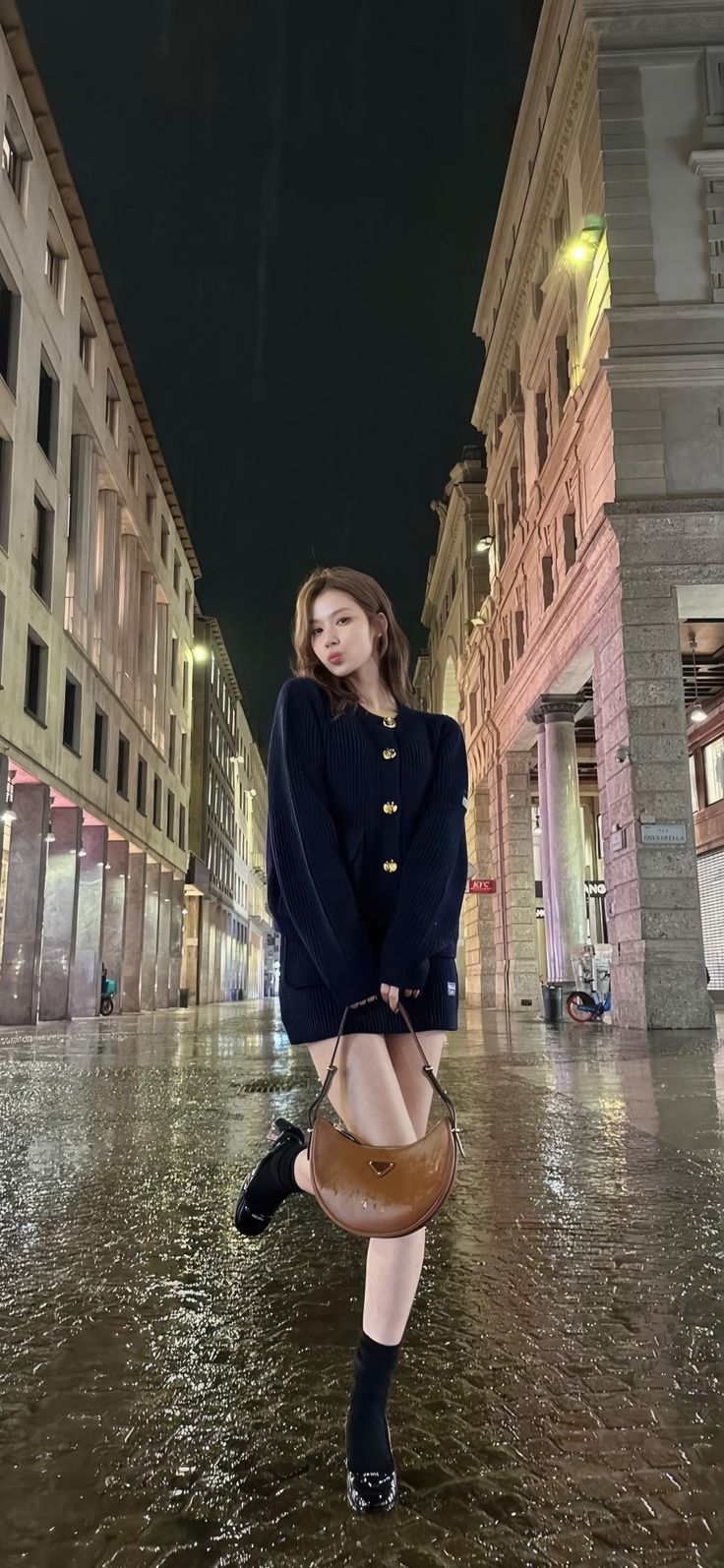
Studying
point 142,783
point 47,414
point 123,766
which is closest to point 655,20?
point 47,414

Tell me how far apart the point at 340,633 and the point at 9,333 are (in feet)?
71.0

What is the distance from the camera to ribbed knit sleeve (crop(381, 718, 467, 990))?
2105 millimetres

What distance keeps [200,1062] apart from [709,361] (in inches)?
555

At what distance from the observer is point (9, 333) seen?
2091 cm

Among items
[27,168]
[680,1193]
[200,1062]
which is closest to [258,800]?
[27,168]

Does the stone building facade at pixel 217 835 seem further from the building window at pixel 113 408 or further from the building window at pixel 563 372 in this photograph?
the building window at pixel 563 372

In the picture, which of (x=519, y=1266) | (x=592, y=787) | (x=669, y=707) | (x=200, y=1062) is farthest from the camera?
(x=592, y=787)

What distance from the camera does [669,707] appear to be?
52.1ft

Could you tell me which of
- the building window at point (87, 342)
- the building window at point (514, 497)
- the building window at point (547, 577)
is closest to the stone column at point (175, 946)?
the building window at point (87, 342)

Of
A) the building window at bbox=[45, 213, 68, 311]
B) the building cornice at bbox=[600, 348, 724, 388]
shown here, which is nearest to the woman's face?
the building cornice at bbox=[600, 348, 724, 388]

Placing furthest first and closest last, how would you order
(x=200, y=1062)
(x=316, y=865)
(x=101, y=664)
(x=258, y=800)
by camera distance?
1. (x=258, y=800)
2. (x=101, y=664)
3. (x=200, y=1062)
4. (x=316, y=865)

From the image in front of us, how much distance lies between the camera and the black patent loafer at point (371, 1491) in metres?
1.65

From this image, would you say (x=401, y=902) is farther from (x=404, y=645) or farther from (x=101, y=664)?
(x=101, y=664)

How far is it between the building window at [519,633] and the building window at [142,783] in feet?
44.7
